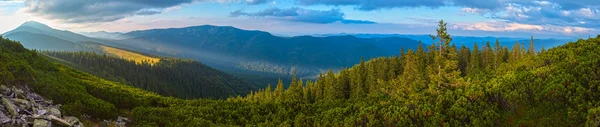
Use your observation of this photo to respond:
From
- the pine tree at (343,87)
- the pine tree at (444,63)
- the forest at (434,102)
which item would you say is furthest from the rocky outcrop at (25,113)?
the pine tree at (343,87)

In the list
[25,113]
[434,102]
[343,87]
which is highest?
[25,113]

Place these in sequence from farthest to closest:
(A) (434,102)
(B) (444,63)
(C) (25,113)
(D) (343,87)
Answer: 1. (D) (343,87)
2. (B) (444,63)
3. (A) (434,102)
4. (C) (25,113)

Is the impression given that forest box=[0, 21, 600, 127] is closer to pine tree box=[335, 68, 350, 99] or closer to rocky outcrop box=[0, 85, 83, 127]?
rocky outcrop box=[0, 85, 83, 127]

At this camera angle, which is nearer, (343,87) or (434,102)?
(434,102)

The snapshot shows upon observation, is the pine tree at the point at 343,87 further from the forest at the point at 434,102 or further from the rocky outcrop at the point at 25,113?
the rocky outcrop at the point at 25,113

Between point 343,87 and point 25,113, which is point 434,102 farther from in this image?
point 343,87

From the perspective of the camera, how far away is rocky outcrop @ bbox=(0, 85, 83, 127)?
87.1ft

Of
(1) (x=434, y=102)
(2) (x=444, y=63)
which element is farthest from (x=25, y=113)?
(2) (x=444, y=63)

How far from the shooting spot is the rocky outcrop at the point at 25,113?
2655 cm

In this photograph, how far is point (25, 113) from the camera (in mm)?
28750

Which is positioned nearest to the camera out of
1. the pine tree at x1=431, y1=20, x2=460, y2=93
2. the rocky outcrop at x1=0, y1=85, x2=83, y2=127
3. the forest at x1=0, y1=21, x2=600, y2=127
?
the rocky outcrop at x1=0, y1=85, x2=83, y2=127

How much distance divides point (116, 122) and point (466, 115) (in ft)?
132

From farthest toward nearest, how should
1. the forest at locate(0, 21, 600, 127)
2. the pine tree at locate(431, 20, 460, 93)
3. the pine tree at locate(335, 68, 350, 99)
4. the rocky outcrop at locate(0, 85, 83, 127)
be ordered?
the pine tree at locate(335, 68, 350, 99)
the pine tree at locate(431, 20, 460, 93)
the forest at locate(0, 21, 600, 127)
the rocky outcrop at locate(0, 85, 83, 127)

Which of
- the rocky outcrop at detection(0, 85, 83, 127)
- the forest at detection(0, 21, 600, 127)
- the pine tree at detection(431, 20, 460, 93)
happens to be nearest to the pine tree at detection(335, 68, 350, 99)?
the forest at detection(0, 21, 600, 127)
